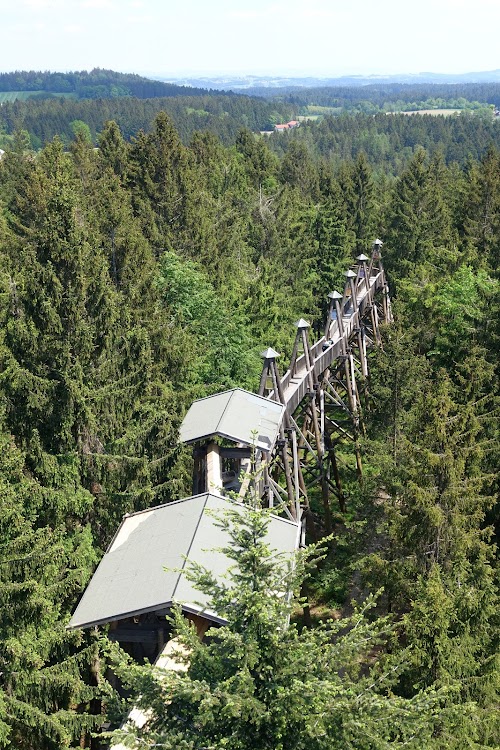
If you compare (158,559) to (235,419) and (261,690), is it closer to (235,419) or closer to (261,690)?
(261,690)

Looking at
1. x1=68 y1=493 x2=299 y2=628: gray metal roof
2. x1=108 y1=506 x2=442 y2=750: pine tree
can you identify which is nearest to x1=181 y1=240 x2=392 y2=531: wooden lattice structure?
x1=68 y1=493 x2=299 y2=628: gray metal roof

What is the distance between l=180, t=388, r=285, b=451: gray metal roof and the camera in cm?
1497

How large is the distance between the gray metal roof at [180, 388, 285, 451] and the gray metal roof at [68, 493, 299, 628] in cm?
218

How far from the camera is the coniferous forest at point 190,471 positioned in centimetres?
769

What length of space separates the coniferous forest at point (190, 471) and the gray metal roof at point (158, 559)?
0.96 m

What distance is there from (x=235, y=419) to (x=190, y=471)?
10.5 ft

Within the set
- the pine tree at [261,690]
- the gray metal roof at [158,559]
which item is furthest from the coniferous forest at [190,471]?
the gray metal roof at [158,559]

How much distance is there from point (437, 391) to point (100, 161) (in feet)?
96.0

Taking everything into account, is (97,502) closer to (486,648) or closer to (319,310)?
(486,648)

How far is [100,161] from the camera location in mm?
38969

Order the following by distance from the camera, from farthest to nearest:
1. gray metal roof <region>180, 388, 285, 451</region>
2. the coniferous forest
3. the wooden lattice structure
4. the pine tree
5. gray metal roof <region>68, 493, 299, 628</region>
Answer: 1. the wooden lattice structure
2. gray metal roof <region>180, 388, 285, 451</region>
3. gray metal roof <region>68, 493, 299, 628</region>
4. the coniferous forest
5. the pine tree

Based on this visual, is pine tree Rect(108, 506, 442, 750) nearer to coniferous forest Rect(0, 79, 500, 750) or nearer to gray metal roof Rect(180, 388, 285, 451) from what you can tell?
coniferous forest Rect(0, 79, 500, 750)

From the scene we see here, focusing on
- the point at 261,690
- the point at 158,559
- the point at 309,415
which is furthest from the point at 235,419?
the point at 261,690

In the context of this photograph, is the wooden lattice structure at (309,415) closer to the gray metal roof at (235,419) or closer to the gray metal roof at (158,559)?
the gray metal roof at (235,419)
